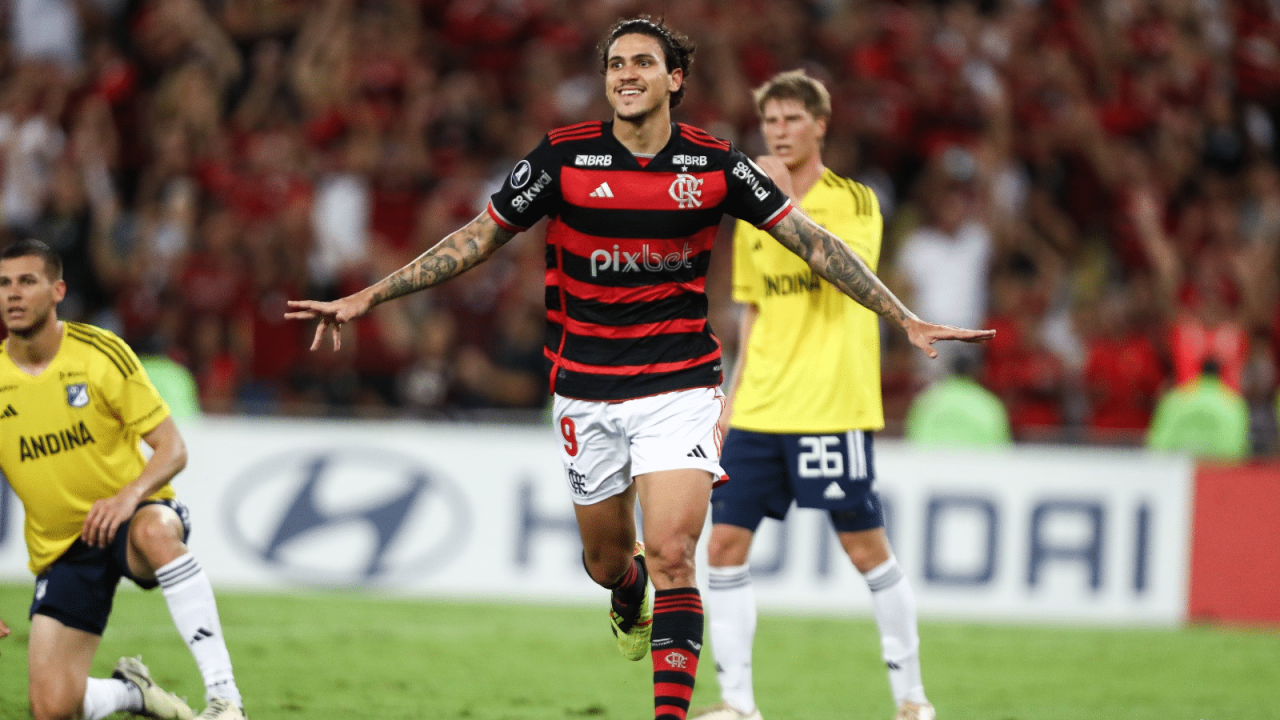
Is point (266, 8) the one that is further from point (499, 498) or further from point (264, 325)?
point (499, 498)

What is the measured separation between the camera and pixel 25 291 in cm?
618

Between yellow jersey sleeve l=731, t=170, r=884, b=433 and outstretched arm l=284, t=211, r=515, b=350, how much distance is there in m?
1.64

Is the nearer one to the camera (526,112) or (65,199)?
(65,199)

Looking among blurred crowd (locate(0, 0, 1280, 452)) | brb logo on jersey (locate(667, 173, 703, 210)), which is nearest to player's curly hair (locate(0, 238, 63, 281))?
brb logo on jersey (locate(667, 173, 703, 210))

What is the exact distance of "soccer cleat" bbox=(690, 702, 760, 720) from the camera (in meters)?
6.54

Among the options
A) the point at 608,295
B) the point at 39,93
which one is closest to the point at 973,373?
the point at 608,295

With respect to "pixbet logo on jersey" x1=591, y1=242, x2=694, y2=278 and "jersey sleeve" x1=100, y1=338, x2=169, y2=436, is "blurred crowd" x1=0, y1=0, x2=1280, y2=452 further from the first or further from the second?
"pixbet logo on jersey" x1=591, y1=242, x2=694, y2=278

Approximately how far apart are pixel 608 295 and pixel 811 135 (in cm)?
172

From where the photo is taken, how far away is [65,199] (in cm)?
1384

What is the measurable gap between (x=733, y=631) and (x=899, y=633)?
0.74 meters

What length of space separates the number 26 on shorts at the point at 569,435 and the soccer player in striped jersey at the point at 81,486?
1596mm

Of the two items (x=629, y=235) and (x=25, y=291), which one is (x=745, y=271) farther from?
(x=25, y=291)

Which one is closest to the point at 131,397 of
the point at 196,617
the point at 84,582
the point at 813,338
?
the point at 84,582

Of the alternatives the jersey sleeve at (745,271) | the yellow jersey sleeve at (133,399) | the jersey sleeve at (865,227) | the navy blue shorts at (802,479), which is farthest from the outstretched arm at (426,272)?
the jersey sleeve at (865,227)
